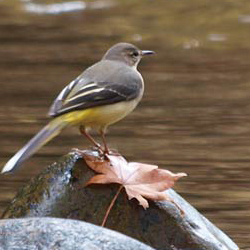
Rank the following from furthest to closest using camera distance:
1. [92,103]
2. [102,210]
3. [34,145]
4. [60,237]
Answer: [102,210]
[92,103]
[34,145]
[60,237]

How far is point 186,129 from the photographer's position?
13.3m

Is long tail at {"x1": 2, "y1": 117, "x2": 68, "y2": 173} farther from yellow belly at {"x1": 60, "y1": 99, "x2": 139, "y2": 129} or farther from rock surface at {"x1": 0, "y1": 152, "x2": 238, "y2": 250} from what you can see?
rock surface at {"x1": 0, "y1": 152, "x2": 238, "y2": 250}

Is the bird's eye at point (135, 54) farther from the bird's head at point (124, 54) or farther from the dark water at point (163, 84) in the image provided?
the dark water at point (163, 84)

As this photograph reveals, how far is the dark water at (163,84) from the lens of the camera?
456 inches

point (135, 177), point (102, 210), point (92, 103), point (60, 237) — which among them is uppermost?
point (92, 103)

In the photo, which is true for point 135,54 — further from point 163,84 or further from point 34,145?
point 163,84

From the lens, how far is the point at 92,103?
8219mm

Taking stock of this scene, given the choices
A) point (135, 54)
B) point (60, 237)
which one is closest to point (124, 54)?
point (135, 54)

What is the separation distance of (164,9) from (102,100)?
12.3 metres

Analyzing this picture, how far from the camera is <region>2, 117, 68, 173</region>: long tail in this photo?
7875 millimetres

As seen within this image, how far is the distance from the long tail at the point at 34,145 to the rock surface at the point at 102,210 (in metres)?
0.38

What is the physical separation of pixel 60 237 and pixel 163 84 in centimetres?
828

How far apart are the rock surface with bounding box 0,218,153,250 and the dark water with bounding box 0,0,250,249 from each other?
240 centimetres

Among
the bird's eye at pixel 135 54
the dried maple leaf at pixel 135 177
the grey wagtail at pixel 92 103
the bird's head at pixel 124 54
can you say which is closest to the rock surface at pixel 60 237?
the grey wagtail at pixel 92 103
